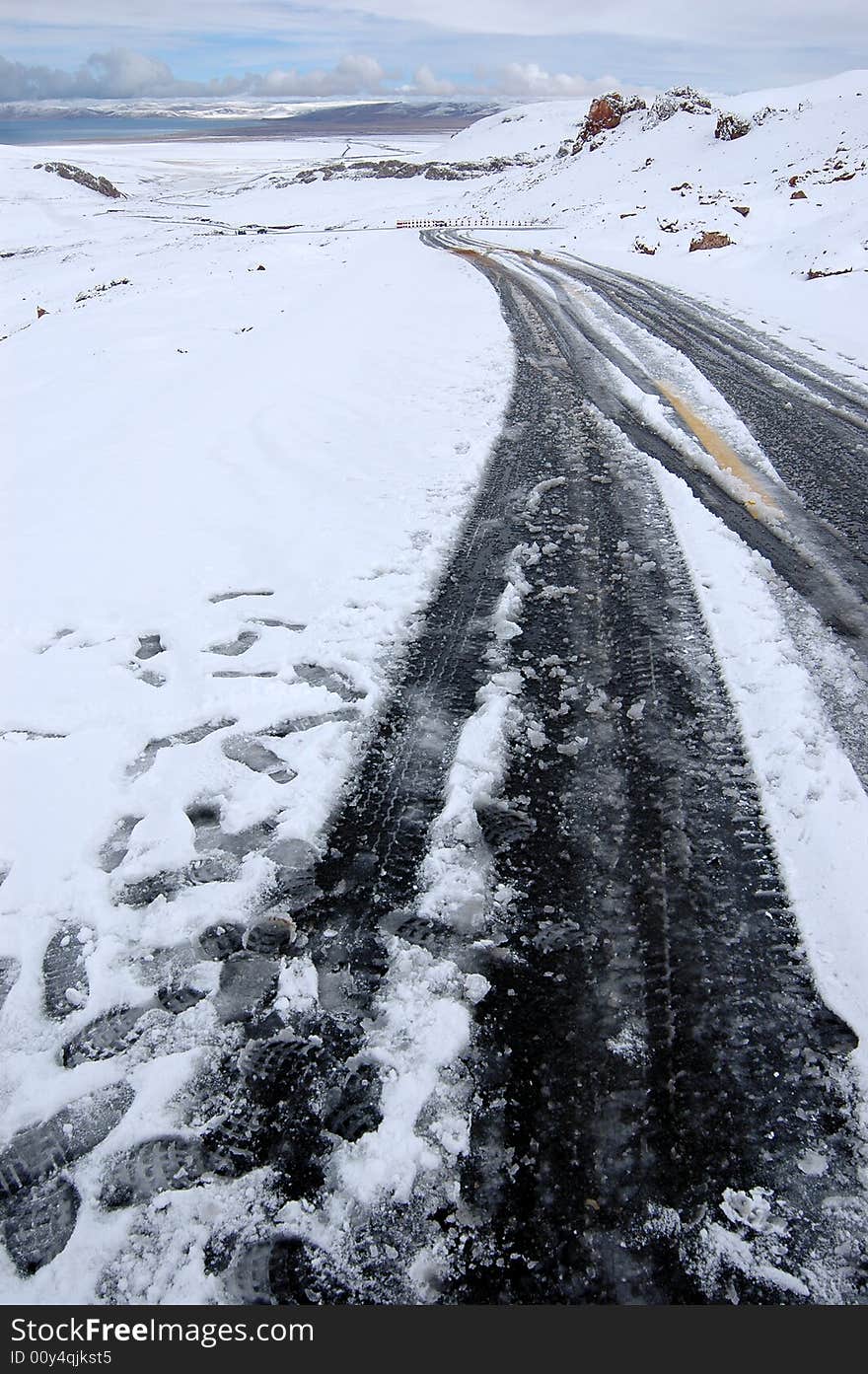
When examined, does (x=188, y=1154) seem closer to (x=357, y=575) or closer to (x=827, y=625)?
(x=357, y=575)

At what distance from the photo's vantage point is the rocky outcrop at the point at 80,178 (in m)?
57.8

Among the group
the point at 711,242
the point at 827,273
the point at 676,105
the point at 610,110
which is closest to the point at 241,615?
the point at 827,273

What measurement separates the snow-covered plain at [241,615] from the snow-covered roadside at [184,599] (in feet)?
0.05

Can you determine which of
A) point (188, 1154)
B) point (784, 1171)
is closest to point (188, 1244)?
point (188, 1154)

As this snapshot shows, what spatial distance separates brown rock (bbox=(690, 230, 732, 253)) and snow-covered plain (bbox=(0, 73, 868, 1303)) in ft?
19.7

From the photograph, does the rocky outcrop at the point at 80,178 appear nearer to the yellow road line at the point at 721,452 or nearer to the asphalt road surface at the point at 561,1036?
the yellow road line at the point at 721,452

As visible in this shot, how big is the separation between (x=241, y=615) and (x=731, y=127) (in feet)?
145

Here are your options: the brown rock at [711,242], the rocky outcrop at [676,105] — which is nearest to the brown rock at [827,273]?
the brown rock at [711,242]

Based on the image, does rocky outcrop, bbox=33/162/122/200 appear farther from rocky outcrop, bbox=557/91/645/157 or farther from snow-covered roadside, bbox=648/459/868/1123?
snow-covered roadside, bbox=648/459/868/1123

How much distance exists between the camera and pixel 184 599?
4125 millimetres

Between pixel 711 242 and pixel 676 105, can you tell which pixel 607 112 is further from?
pixel 711 242

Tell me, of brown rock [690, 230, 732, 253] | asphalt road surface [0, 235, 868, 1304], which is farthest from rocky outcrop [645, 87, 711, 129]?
asphalt road surface [0, 235, 868, 1304]

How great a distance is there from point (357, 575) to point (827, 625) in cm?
246

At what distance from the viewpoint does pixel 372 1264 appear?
1.55 metres
